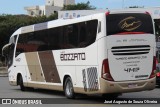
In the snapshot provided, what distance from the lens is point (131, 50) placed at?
16.2 meters

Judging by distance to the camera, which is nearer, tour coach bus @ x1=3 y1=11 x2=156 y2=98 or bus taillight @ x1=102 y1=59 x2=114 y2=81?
bus taillight @ x1=102 y1=59 x2=114 y2=81

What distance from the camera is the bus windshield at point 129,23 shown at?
16.0 meters

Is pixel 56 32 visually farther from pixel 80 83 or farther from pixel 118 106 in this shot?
pixel 118 106

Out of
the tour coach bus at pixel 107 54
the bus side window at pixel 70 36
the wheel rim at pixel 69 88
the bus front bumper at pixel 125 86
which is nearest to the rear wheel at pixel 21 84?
the tour coach bus at pixel 107 54

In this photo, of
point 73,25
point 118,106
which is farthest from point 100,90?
point 73,25

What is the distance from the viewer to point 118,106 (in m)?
15.1

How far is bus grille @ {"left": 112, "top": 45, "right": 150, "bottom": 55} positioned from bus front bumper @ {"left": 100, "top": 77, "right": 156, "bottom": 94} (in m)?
1.05

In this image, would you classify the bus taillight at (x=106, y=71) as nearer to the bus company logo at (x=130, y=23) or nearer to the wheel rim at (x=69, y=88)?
the bus company logo at (x=130, y=23)

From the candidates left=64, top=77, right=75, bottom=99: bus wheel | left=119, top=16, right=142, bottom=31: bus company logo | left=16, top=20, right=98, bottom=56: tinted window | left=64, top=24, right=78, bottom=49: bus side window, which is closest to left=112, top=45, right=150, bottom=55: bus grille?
left=119, top=16, right=142, bottom=31: bus company logo

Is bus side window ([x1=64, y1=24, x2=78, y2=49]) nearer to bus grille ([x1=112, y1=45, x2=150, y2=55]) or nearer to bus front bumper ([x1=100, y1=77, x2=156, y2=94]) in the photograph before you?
bus grille ([x1=112, y1=45, x2=150, y2=55])

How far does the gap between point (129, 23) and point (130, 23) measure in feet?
0.14

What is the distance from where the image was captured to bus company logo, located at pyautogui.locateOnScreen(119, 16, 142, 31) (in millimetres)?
16172

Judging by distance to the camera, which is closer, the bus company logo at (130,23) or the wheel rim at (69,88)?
the bus company logo at (130,23)

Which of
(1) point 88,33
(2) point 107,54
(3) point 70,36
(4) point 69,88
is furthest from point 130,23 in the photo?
(4) point 69,88
